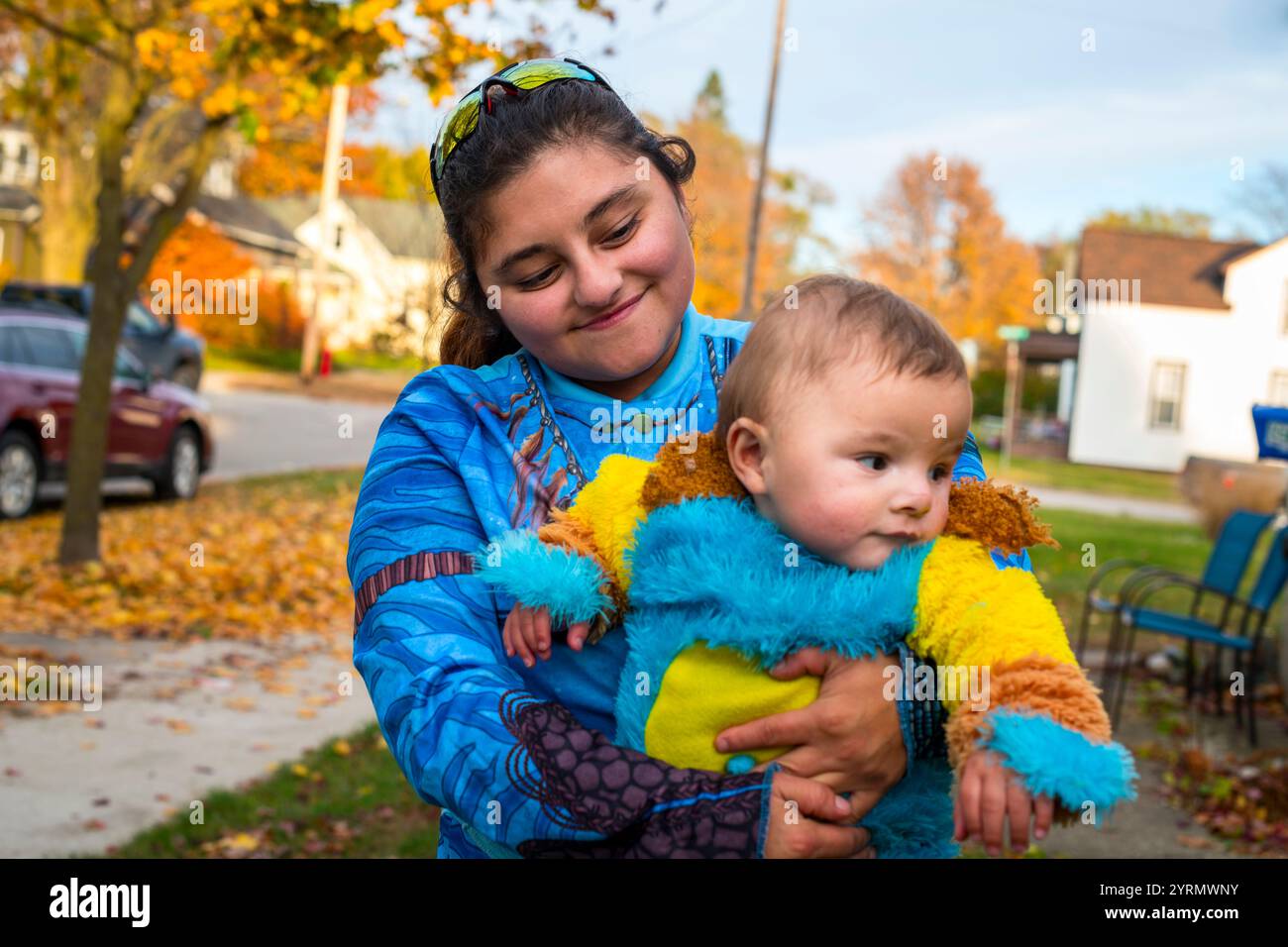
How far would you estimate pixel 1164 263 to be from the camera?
3559 cm

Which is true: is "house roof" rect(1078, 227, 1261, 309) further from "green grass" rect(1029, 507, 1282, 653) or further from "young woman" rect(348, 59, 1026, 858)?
"young woman" rect(348, 59, 1026, 858)

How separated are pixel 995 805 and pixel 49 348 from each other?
13448mm

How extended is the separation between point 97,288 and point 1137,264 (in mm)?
31457

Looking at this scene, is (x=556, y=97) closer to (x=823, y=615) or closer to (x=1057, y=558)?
(x=823, y=615)

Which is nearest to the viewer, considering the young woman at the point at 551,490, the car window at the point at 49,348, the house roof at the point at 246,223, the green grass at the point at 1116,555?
the young woman at the point at 551,490

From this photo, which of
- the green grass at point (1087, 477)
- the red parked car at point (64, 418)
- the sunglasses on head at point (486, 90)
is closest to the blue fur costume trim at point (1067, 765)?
the sunglasses on head at point (486, 90)

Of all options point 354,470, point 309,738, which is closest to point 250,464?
point 354,470

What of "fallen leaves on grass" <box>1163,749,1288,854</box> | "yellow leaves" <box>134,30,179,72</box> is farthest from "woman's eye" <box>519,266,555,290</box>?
"yellow leaves" <box>134,30,179,72</box>

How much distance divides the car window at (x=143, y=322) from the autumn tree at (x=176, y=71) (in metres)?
8.01

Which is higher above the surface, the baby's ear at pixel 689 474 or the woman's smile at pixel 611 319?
the woman's smile at pixel 611 319

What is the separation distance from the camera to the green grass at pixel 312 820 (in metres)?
5.25

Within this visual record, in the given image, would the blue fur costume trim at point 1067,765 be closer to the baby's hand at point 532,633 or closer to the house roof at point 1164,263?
the baby's hand at point 532,633

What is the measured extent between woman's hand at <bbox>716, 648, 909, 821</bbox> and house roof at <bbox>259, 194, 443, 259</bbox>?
2340cm

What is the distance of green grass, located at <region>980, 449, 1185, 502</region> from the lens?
26781mm
